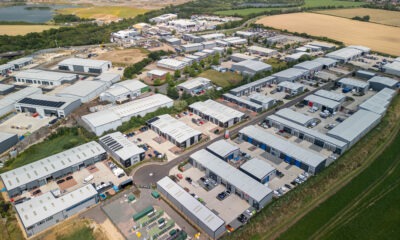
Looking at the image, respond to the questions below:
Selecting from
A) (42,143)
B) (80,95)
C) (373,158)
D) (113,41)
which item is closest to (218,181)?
(373,158)

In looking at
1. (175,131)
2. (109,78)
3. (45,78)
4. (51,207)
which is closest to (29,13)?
(45,78)

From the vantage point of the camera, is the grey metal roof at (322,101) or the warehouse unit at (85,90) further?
the warehouse unit at (85,90)

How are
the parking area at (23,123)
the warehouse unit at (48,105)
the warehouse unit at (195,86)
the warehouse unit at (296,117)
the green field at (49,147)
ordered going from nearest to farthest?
the green field at (49,147)
the warehouse unit at (296,117)
the parking area at (23,123)
the warehouse unit at (48,105)
the warehouse unit at (195,86)

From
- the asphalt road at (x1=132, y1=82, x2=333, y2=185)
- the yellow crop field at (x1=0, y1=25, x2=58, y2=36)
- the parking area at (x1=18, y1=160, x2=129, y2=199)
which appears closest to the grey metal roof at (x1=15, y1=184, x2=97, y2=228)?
the parking area at (x1=18, y1=160, x2=129, y2=199)

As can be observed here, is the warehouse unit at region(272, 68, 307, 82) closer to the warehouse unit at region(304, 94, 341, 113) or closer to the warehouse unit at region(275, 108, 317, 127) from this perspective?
the warehouse unit at region(304, 94, 341, 113)

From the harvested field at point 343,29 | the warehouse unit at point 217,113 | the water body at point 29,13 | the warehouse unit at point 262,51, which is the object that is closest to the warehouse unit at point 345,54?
the harvested field at point 343,29

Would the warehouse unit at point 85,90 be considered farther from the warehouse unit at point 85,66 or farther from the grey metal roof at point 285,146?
the grey metal roof at point 285,146
